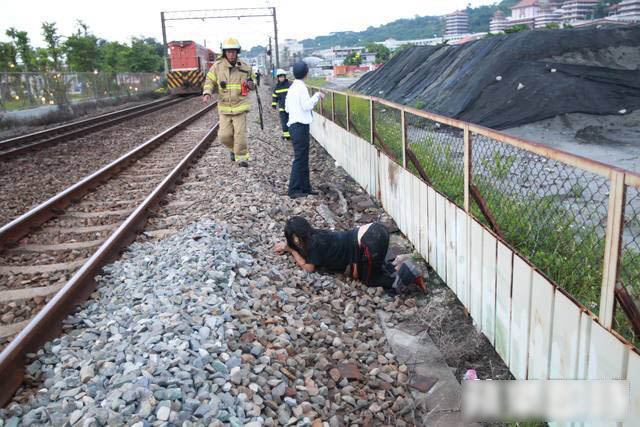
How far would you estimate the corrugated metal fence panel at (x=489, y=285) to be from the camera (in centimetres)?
412

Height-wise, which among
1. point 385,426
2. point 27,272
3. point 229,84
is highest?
point 229,84

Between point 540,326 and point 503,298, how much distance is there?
1.91ft

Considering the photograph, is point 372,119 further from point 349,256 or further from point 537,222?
point 537,222

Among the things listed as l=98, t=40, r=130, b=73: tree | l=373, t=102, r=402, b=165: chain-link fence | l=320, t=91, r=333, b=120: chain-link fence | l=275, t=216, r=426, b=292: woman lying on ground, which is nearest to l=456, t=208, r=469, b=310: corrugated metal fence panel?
l=275, t=216, r=426, b=292: woman lying on ground

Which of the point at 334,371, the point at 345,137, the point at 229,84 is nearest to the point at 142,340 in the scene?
the point at 334,371

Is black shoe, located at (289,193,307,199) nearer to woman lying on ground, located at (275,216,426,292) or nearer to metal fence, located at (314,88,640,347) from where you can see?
metal fence, located at (314,88,640,347)

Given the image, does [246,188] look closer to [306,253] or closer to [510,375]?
[306,253]

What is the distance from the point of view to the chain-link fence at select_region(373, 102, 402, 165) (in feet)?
23.7

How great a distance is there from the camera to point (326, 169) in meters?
11.9

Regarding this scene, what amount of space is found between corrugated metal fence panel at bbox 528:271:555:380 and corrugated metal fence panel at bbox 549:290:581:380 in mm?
52

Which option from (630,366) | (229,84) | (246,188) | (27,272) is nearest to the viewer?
(630,366)

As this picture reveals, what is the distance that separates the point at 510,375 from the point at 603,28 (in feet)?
49.1

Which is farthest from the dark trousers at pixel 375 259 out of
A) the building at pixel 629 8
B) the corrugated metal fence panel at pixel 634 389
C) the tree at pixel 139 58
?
the building at pixel 629 8

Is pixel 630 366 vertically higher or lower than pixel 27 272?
higher
